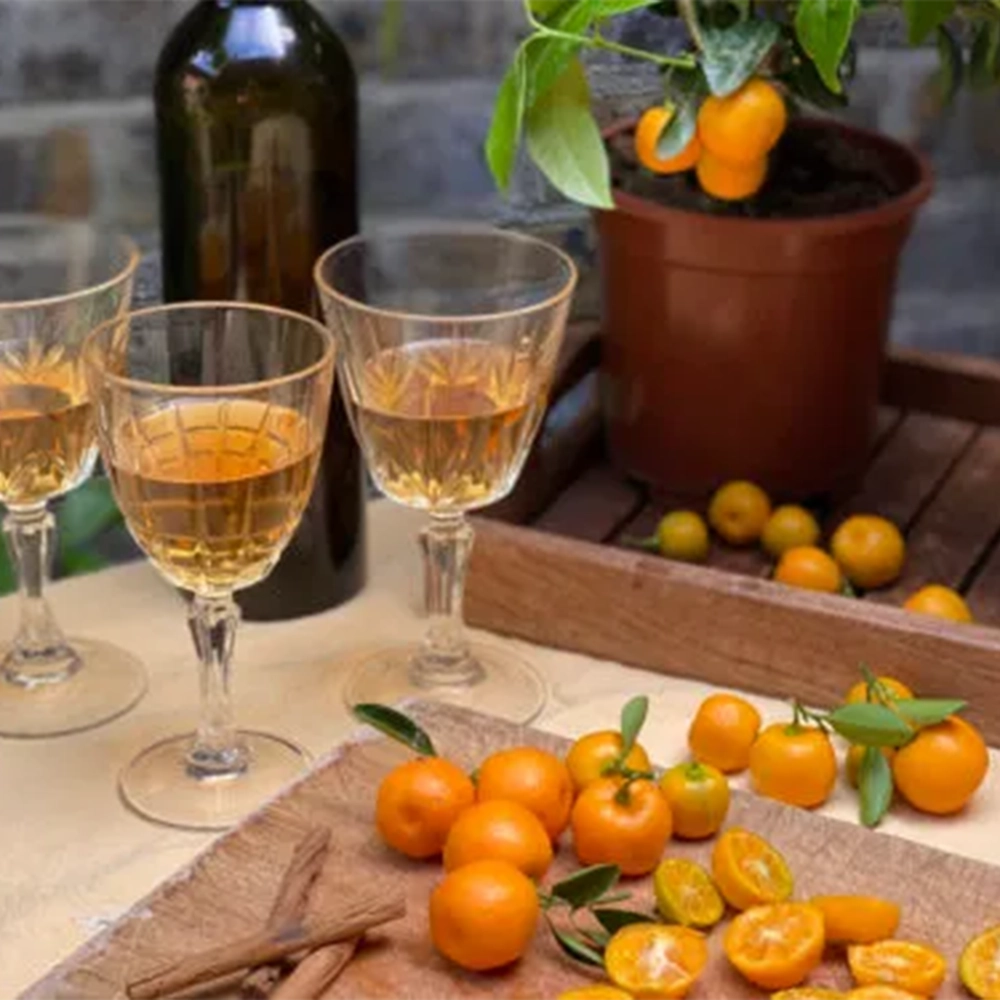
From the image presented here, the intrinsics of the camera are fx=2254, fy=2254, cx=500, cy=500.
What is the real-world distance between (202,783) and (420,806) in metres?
0.18

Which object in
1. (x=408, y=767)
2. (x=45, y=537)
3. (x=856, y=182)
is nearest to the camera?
(x=408, y=767)

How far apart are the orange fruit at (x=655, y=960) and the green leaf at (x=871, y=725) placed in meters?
0.18

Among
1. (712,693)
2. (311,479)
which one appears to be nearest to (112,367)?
(311,479)

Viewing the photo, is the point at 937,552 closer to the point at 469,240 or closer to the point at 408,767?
the point at 469,240

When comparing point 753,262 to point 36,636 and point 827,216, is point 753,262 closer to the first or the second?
point 827,216

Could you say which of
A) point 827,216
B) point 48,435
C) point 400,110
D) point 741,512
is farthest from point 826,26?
point 400,110

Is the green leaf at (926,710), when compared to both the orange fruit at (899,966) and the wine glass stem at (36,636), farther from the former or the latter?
the wine glass stem at (36,636)

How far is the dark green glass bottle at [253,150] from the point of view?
1.20 m

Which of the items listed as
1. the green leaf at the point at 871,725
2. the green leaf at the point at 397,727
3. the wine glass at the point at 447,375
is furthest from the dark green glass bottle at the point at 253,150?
the green leaf at the point at 871,725

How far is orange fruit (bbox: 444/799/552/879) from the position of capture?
991 mm

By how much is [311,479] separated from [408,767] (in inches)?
5.8

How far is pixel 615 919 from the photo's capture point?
96 centimetres

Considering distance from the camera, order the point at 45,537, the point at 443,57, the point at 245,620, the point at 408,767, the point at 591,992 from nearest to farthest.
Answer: the point at 591,992, the point at 408,767, the point at 45,537, the point at 245,620, the point at 443,57

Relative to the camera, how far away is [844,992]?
0.95m
